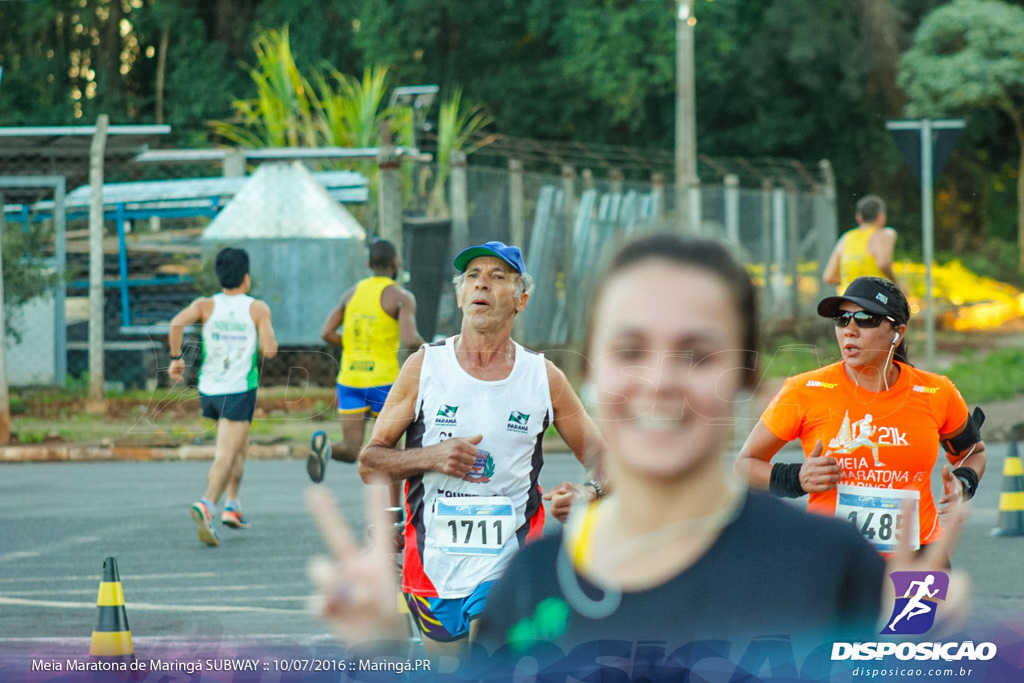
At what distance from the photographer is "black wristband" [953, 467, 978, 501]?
14.3 feet

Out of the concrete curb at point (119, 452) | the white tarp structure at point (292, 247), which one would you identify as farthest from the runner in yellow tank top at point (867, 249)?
the white tarp structure at point (292, 247)

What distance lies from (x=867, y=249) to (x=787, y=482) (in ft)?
21.8

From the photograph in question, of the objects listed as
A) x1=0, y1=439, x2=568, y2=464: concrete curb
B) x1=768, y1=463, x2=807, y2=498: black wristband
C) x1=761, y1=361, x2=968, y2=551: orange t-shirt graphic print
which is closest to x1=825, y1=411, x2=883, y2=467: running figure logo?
x1=761, y1=361, x2=968, y2=551: orange t-shirt graphic print

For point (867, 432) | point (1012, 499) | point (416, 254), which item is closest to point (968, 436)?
point (867, 432)

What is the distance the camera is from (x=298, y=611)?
6.76 m

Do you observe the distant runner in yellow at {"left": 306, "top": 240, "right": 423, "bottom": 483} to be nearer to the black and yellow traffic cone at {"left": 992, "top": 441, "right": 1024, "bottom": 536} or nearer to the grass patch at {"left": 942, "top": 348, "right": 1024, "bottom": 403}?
the black and yellow traffic cone at {"left": 992, "top": 441, "right": 1024, "bottom": 536}

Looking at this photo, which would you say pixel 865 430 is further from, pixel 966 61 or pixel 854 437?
pixel 966 61

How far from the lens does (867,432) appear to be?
4371 millimetres

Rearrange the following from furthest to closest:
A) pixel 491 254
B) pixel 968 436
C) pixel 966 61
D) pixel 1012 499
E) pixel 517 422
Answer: pixel 966 61 → pixel 1012 499 → pixel 968 436 → pixel 491 254 → pixel 517 422

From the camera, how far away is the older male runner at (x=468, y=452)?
4125mm

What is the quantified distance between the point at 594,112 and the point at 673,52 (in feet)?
11.8

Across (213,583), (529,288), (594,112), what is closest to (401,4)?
(594,112)

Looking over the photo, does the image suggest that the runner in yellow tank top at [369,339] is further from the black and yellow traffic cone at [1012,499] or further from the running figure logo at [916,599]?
the running figure logo at [916,599]

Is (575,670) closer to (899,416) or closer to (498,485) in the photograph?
(498,485)
